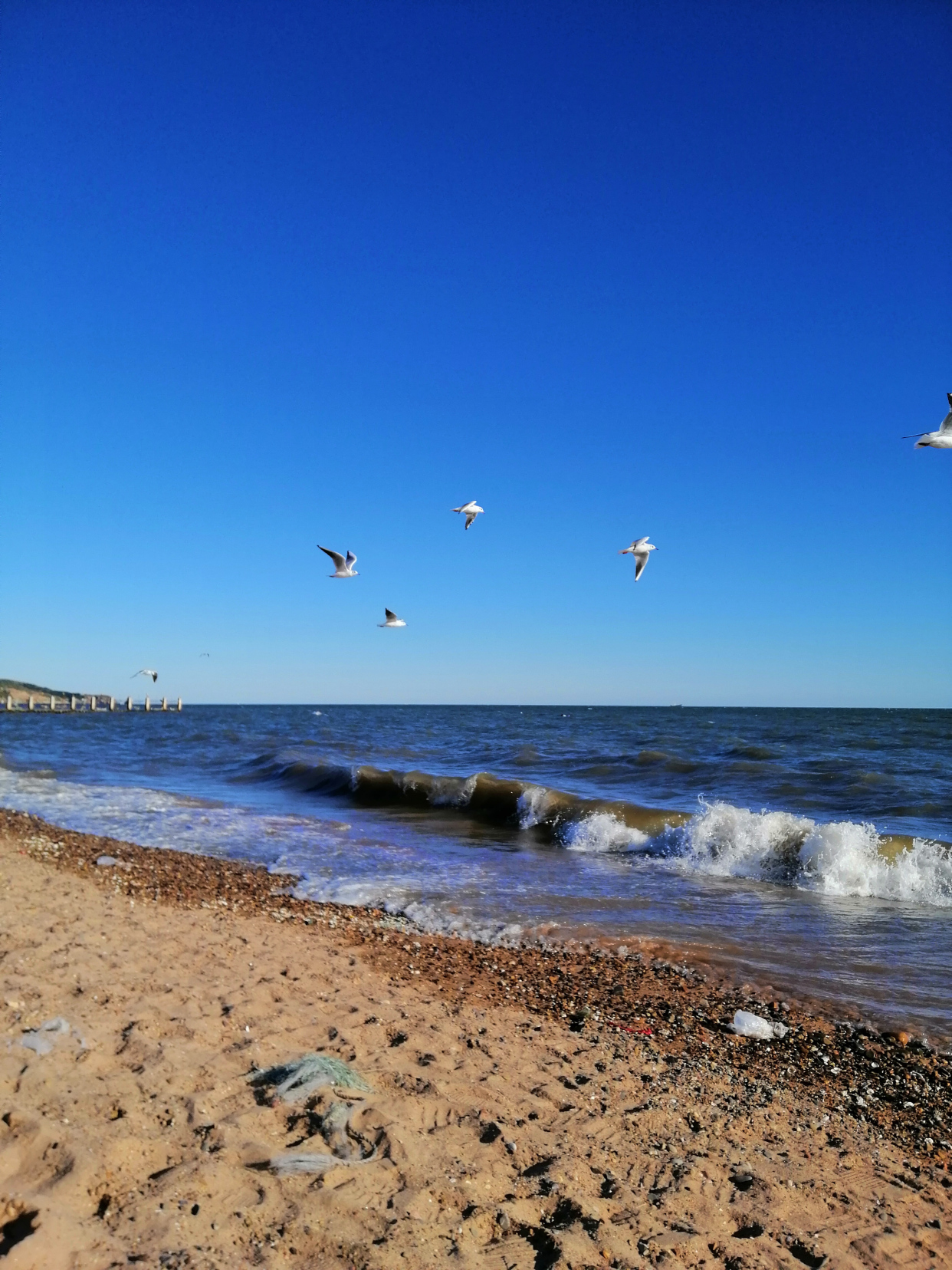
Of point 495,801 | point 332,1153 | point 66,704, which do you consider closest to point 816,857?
point 495,801

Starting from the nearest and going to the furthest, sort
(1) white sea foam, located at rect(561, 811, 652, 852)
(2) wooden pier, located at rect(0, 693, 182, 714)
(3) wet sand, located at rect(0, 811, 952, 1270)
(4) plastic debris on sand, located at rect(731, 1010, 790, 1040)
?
(3) wet sand, located at rect(0, 811, 952, 1270), (4) plastic debris on sand, located at rect(731, 1010, 790, 1040), (1) white sea foam, located at rect(561, 811, 652, 852), (2) wooden pier, located at rect(0, 693, 182, 714)

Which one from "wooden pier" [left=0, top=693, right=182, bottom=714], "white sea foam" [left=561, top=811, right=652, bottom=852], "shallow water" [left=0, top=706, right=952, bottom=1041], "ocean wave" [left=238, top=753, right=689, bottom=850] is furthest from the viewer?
"wooden pier" [left=0, top=693, right=182, bottom=714]

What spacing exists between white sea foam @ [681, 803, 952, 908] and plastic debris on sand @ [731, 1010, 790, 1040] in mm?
5143

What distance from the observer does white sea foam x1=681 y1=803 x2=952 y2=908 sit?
10.2 metres

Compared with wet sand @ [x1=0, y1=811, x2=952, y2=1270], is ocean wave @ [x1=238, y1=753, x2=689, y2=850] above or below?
below

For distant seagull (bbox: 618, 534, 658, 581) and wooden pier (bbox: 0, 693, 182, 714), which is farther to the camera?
wooden pier (bbox: 0, 693, 182, 714)

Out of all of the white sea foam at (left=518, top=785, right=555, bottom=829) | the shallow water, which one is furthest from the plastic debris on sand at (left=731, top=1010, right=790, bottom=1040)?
the white sea foam at (left=518, top=785, right=555, bottom=829)

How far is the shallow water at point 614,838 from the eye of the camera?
7723 millimetres

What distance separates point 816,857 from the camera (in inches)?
433

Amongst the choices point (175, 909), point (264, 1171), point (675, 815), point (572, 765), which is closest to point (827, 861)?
point (675, 815)

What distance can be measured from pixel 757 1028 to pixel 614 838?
8147 millimetres

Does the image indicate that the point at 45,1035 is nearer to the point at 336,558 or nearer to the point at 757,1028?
the point at 757,1028

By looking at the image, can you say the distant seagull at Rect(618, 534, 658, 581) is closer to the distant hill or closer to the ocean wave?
the ocean wave

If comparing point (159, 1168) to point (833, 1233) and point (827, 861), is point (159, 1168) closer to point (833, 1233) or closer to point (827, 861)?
point (833, 1233)
